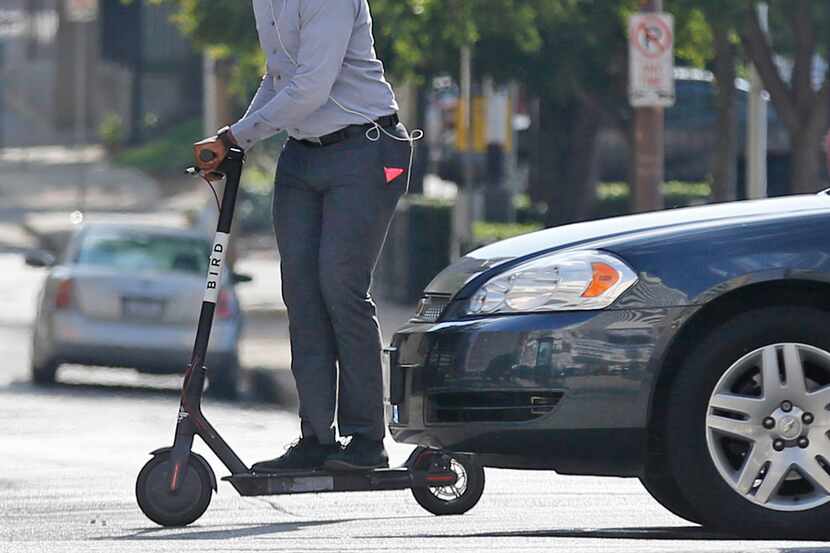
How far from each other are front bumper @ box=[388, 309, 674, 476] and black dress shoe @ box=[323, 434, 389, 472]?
343 mm

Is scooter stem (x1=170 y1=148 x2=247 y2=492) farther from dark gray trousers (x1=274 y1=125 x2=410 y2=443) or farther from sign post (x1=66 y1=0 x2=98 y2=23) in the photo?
sign post (x1=66 y1=0 x2=98 y2=23)

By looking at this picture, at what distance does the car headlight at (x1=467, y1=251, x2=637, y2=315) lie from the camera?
629 centimetres

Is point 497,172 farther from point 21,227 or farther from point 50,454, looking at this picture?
point 50,454

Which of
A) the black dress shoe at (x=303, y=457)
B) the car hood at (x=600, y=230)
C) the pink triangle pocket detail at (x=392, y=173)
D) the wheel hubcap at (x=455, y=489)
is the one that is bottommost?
the wheel hubcap at (x=455, y=489)

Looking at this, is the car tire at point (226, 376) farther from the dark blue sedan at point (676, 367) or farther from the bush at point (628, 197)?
the bush at point (628, 197)

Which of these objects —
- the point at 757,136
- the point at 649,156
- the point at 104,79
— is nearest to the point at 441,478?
the point at 649,156

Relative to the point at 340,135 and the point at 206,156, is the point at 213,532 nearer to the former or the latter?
the point at 206,156

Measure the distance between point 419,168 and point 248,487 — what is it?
73.0 feet

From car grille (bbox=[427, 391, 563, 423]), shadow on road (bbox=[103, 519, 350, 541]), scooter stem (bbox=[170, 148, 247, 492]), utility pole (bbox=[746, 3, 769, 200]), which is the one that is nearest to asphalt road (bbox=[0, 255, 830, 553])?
shadow on road (bbox=[103, 519, 350, 541])

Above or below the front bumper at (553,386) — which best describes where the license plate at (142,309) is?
below

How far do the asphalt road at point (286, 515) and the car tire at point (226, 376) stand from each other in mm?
3329

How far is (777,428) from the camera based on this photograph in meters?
6.21

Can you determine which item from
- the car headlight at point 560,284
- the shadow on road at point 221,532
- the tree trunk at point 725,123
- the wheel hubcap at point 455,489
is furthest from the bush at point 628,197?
the car headlight at point 560,284

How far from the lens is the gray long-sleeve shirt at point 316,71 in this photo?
6570 mm
